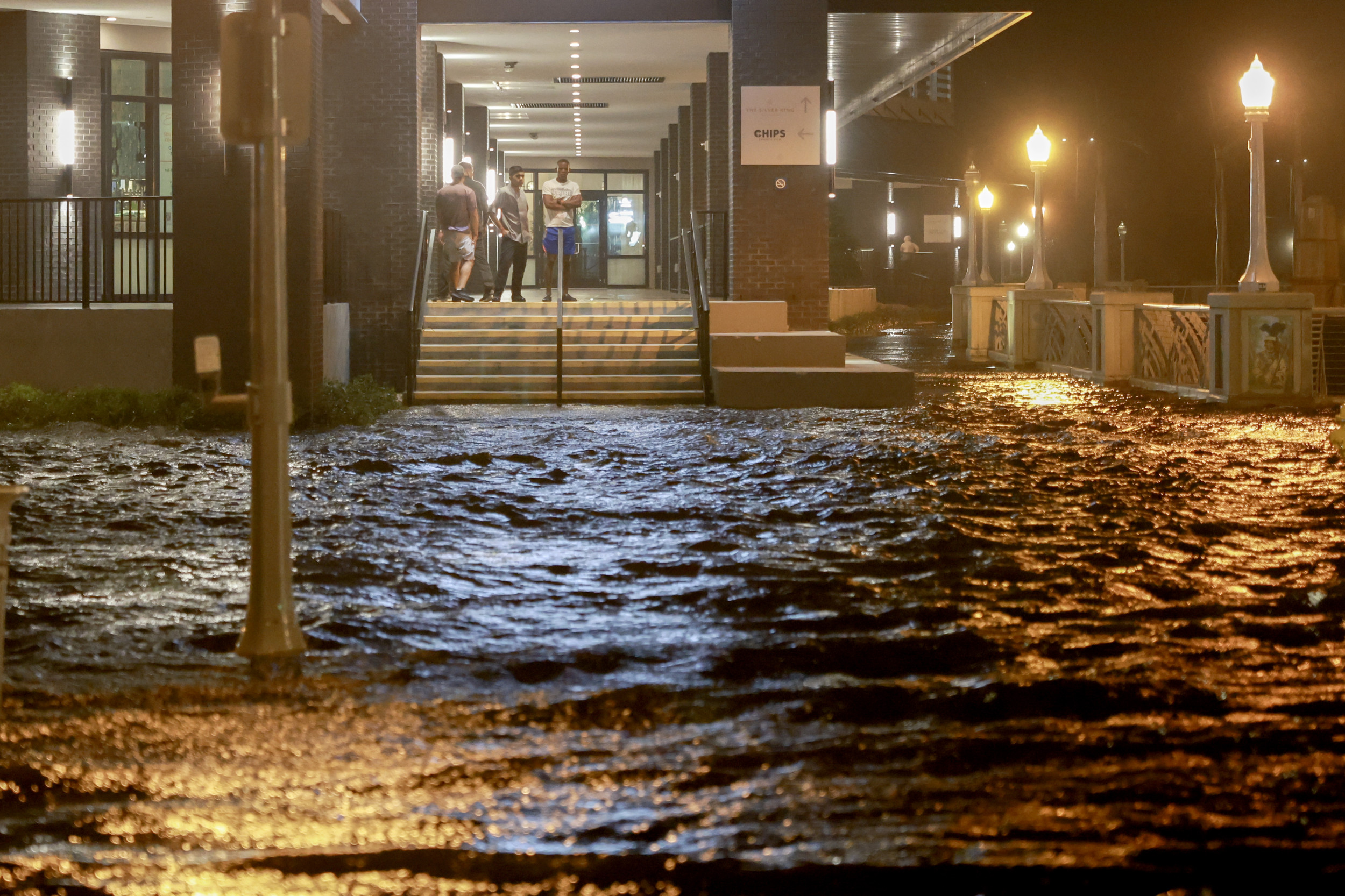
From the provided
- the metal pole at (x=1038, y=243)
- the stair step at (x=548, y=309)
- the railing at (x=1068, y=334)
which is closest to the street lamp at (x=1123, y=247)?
the metal pole at (x=1038, y=243)

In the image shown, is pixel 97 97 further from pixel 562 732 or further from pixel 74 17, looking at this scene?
pixel 562 732

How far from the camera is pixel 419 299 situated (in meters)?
20.0

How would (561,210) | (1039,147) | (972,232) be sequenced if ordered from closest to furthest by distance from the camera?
(561,210), (1039,147), (972,232)

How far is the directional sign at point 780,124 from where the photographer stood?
21.7 m

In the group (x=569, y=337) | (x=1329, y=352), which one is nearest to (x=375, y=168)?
(x=569, y=337)

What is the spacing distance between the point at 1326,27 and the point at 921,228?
1775cm

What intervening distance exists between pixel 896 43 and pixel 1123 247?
4716 cm

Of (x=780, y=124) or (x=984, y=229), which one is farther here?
(x=984, y=229)

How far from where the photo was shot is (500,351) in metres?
20.4

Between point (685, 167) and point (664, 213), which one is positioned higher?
point (685, 167)

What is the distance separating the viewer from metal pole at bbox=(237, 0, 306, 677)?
20.7ft

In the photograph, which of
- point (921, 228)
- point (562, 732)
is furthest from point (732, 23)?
point (921, 228)

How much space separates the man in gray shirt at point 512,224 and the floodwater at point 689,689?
36.4ft

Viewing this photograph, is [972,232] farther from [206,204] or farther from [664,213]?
[206,204]
